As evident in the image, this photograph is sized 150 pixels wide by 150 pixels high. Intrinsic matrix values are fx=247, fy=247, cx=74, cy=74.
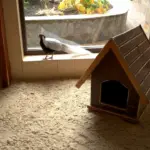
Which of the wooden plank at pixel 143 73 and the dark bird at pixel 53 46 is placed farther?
the dark bird at pixel 53 46

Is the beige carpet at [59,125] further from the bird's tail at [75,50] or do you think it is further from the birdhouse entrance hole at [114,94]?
the bird's tail at [75,50]

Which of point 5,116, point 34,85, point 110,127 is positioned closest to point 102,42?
point 34,85

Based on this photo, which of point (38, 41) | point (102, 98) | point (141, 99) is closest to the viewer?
point (141, 99)

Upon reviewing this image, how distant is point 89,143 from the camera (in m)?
1.04

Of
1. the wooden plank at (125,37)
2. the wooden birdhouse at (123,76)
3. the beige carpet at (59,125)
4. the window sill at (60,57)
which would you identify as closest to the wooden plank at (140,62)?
the wooden birdhouse at (123,76)

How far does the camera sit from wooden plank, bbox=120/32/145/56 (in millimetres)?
1044

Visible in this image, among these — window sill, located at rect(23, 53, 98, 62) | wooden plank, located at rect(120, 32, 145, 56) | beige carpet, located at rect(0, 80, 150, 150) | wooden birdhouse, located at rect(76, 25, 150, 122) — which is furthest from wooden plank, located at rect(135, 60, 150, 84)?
window sill, located at rect(23, 53, 98, 62)

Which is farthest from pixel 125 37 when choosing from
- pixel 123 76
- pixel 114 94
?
pixel 114 94

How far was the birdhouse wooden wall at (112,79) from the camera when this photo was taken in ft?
3.51

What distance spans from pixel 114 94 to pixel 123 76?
0.54ft

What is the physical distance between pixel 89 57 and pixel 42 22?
0.37 meters

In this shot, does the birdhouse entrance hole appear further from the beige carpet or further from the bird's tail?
the bird's tail

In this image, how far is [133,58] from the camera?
108 cm

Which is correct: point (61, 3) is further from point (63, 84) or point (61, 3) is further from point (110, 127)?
point (110, 127)
